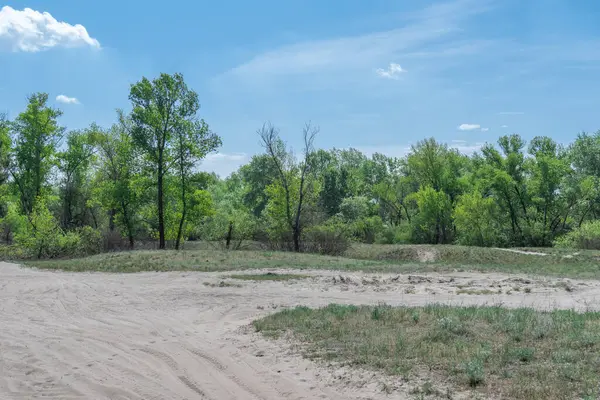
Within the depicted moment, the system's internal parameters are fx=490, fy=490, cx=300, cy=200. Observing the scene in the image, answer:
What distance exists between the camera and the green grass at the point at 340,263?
77.6 ft

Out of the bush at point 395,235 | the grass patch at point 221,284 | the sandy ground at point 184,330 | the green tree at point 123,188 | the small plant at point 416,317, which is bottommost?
the sandy ground at point 184,330

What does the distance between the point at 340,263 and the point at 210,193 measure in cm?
2553

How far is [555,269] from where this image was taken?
77.0 ft

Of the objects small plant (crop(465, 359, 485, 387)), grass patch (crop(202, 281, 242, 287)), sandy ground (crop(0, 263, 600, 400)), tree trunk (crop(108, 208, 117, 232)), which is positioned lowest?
sandy ground (crop(0, 263, 600, 400))

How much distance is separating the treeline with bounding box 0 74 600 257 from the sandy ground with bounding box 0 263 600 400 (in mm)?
19651

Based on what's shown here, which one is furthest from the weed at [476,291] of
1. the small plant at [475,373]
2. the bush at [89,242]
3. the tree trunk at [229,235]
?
the tree trunk at [229,235]

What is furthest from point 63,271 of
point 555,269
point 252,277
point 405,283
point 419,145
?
point 419,145

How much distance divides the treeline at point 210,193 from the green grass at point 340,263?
9616 mm

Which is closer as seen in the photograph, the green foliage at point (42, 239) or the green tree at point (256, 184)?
the green foliage at point (42, 239)

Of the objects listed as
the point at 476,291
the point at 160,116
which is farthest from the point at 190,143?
the point at 476,291

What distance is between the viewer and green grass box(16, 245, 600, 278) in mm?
23656

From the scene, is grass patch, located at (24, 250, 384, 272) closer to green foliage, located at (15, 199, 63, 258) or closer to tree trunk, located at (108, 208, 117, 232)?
green foliage, located at (15, 199, 63, 258)

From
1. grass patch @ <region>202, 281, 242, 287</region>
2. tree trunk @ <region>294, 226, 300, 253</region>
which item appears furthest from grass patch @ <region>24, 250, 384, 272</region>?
tree trunk @ <region>294, 226, 300, 253</region>

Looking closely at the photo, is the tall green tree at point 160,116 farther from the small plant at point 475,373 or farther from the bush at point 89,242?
the small plant at point 475,373
